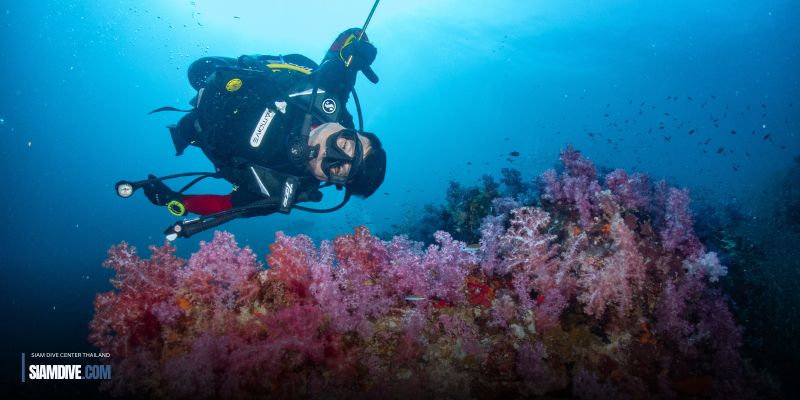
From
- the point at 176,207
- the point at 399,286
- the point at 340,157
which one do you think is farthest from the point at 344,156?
the point at 176,207

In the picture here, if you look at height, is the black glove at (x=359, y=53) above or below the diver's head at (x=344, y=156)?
above

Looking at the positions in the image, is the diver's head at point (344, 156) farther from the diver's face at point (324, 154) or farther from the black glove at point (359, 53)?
the black glove at point (359, 53)

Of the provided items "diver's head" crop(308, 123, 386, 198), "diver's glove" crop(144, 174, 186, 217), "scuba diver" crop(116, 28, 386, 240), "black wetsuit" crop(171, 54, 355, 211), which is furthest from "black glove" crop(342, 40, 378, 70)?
"diver's glove" crop(144, 174, 186, 217)

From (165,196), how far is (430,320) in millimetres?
3294

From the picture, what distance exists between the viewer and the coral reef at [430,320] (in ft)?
7.76

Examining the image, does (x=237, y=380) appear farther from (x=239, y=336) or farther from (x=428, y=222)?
(x=428, y=222)

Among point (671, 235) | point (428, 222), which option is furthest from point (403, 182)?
point (671, 235)

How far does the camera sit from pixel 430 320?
2863 millimetres

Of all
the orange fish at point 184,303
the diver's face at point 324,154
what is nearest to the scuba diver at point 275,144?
the diver's face at point 324,154

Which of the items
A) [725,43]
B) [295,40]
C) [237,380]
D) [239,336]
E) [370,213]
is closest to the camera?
[237,380]

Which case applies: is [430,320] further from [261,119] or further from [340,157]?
[261,119]

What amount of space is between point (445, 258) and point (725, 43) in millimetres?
59079

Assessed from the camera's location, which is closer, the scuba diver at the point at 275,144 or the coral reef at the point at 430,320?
the coral reef at the point at 430,320

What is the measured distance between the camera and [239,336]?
244cm
